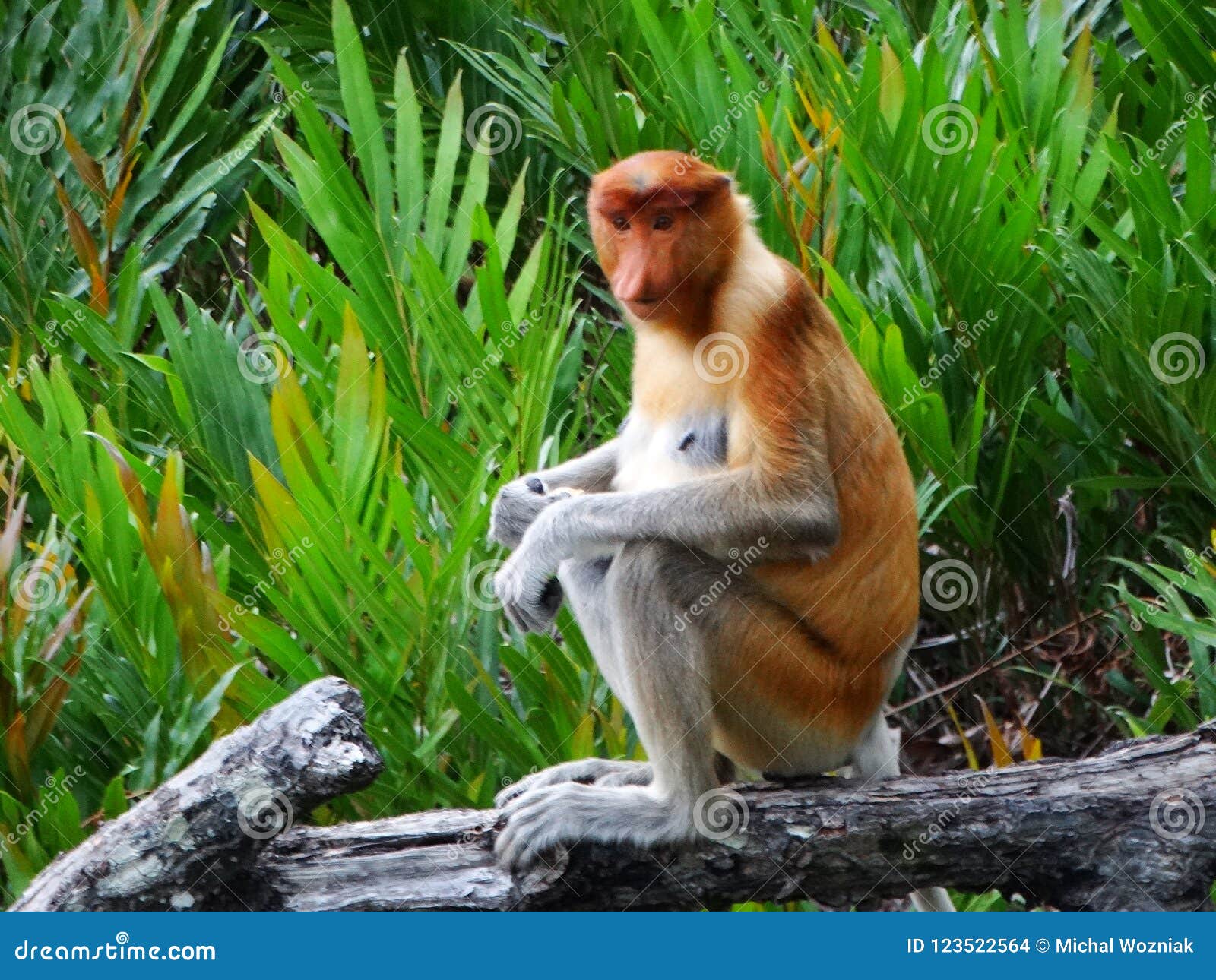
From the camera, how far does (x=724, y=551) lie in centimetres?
236

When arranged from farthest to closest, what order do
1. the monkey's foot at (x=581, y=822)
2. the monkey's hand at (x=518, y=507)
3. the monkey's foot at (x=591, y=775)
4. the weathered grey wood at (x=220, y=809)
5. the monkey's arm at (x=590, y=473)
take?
the monkey's arm at (x=590, y=473) → the monkey's hand at (x=518, y=507) → the monkey's foot at (x=591, y=775) → the monkey's foot at (x=581, y=822) → the weathered grey wood at (x=220, y=809)

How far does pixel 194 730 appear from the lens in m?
2.61

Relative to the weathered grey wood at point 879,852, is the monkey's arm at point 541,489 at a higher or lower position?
higher

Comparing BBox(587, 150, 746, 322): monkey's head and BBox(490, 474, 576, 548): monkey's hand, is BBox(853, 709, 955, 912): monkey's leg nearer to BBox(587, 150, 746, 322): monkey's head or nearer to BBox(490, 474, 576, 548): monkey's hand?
BBox(490, 474, 576, 548): monkey's hand

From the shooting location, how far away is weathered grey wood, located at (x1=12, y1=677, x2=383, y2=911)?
207 centimetres

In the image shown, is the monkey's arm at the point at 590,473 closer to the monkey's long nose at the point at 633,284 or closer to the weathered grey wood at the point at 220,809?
the monkey's long nose at the point at 633,284

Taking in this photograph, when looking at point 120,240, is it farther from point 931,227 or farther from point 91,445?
point 931,227

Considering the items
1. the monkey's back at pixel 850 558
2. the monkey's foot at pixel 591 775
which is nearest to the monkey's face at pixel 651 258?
the monkey's back at pixel 850 558

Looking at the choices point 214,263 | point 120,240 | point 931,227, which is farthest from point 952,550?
point 214,263

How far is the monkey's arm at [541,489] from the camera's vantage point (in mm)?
2625

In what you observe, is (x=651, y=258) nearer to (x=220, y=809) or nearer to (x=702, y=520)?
(x=702, y=520)

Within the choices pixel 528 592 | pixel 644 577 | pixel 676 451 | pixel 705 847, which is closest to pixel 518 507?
pixel 528 592

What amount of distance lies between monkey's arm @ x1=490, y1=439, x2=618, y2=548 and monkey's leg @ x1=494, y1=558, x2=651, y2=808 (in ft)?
0.48

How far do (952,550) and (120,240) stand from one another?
2806 mm
